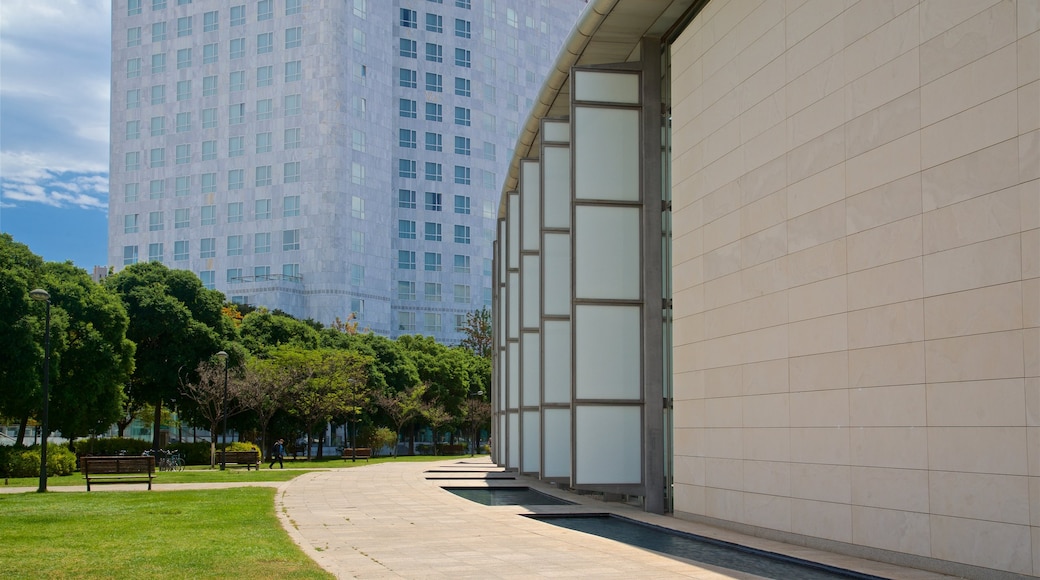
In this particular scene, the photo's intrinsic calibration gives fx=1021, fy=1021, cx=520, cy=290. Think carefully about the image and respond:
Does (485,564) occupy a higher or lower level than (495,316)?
lower

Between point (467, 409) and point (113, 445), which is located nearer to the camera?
point (113, 445)

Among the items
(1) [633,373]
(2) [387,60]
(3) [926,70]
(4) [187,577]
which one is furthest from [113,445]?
(2) [387,60]

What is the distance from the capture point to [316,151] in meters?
96.4

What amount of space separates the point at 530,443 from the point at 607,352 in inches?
505

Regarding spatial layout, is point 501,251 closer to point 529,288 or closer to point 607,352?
point 529,288

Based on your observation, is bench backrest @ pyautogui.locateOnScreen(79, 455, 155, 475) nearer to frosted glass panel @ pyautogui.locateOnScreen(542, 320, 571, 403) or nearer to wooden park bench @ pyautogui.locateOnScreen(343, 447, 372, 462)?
frosted glass panel @ pyautogui.locateOnScreen(542, 320, 571, 403)

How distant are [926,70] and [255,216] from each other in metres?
91.6

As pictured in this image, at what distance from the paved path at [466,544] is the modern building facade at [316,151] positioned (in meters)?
75.0

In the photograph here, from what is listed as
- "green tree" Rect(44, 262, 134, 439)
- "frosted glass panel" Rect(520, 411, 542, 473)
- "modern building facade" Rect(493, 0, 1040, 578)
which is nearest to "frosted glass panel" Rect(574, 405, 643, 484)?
"modern building facade" Rect(493, 0, 1040, 578)

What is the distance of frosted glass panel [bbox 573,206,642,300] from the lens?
22.7 meters

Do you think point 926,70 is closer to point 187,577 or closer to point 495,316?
point 187,577

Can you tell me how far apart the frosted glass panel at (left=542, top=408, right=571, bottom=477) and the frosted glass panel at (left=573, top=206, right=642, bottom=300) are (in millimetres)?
5339

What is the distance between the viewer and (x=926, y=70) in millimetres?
12641

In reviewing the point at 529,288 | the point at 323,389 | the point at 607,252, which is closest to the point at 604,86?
the point at 607,252
